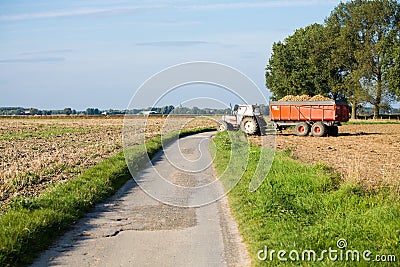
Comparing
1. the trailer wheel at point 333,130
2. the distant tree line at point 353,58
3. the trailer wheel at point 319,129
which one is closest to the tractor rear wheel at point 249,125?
the trailer wheel at point 319,129

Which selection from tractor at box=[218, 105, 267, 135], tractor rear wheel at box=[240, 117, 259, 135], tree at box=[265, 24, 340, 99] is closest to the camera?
tractor at box=[218, 105, 267, 135]

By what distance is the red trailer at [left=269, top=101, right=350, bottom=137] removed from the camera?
125ft

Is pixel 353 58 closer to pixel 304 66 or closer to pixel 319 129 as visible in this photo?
pixel 304 66

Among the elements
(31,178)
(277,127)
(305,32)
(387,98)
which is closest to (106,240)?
(31,178)

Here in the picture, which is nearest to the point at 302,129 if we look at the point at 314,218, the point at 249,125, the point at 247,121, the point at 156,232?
the point at 249,125

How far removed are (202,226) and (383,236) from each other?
3494 millimetres

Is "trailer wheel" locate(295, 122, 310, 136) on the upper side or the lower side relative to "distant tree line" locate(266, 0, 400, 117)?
lower

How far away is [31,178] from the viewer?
1545 centimetres

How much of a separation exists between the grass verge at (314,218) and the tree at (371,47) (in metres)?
57.7

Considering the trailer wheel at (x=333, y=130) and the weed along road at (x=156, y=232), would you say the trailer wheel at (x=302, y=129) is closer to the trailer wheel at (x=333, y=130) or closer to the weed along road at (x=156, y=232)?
the trailer wheel at (x=333, y=130)

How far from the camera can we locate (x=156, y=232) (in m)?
10.1

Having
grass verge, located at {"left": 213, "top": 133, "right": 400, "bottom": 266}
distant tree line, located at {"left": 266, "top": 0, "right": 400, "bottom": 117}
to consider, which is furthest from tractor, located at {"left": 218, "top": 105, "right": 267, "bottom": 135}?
distant tree line, located at {"left": 266, "top": 0, "right": 400, "bottom": 117}

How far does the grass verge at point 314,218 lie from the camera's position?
7797mm

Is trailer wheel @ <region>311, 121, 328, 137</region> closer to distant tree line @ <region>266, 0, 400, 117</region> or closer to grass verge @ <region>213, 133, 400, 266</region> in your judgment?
grass verge @ <region>213, 133, 400, 266</region>
